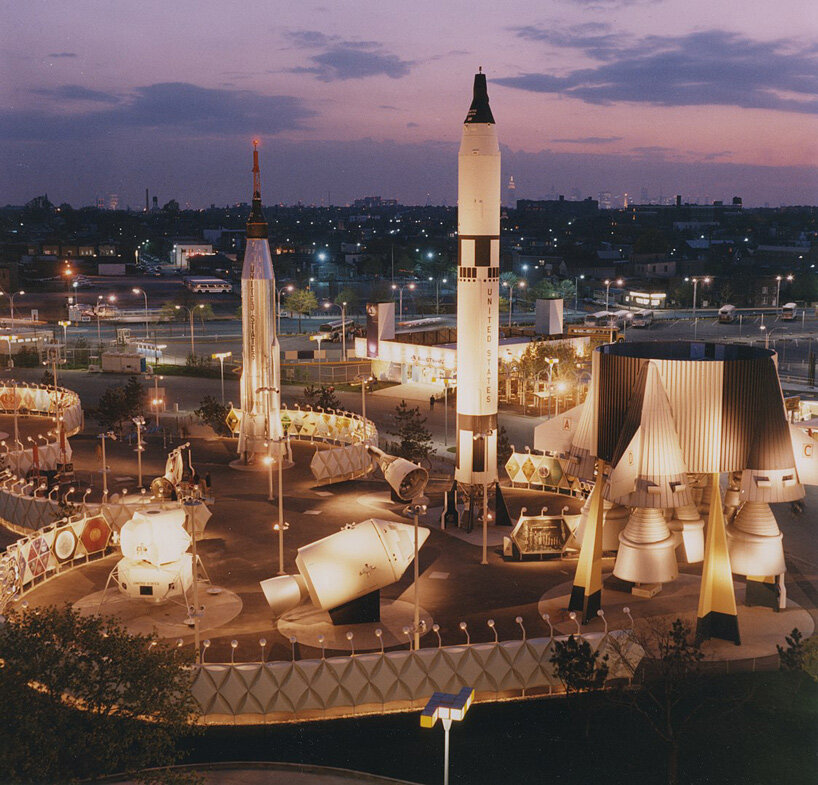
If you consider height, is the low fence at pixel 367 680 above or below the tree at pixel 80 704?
below

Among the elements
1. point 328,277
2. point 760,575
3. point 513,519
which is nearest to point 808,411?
point 513,519

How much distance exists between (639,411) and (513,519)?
540 inches

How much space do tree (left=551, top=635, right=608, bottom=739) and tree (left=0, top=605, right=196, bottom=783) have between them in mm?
9766

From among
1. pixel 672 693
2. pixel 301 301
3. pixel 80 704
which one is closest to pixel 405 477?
pixel 672 693

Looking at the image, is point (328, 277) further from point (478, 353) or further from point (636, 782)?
point (636, 782)

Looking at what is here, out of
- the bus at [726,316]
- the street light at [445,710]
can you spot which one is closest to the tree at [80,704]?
the street light at [445,710]

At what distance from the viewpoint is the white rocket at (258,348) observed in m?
55.2

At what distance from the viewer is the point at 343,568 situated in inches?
1261

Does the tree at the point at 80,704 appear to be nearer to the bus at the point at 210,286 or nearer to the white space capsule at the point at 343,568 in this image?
the white space capsule at the point at 343,568

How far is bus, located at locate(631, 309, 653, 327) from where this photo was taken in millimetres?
119750

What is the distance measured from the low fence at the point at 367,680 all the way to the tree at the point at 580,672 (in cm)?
65

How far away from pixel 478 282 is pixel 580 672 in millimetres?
21590

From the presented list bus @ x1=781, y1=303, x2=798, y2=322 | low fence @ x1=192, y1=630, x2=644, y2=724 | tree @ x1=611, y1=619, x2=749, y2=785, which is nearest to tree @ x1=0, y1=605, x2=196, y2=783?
low fence @ x1=192, y1=630, x2=644, y2=724

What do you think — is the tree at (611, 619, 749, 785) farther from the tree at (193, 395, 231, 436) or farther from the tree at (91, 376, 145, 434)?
the tree at (91, 376, 145, 434)
